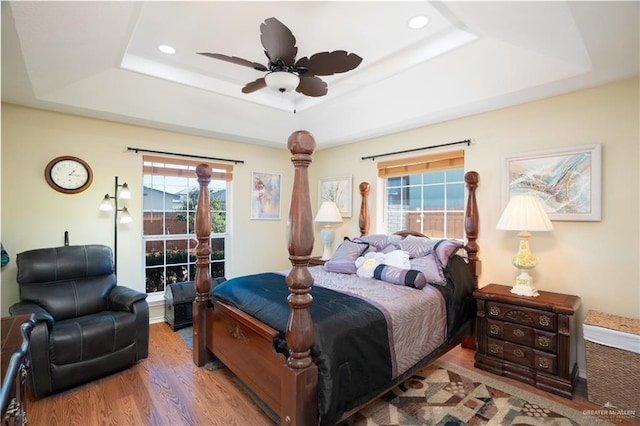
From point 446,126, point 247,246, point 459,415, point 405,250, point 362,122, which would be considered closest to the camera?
point 459,415

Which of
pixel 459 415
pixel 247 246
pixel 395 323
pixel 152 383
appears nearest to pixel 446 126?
pixel 395 323

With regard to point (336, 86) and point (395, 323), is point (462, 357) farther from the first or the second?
point (336, 86)

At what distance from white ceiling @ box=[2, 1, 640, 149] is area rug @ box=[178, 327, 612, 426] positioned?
8.20 feet

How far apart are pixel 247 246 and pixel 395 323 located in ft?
9.98

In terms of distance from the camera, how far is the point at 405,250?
322 cm

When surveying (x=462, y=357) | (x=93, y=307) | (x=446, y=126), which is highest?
(x=446, y=126)

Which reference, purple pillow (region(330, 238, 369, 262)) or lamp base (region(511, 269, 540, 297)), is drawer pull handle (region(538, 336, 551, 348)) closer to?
lamp base (region(511, 269, 540, 297))

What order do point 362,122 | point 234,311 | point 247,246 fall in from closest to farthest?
point 234,311 → point 362,122 → point 247,246

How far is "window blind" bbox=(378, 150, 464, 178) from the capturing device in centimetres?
347

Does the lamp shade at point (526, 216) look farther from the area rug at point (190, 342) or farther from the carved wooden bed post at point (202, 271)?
the area rug at point (190, 342)

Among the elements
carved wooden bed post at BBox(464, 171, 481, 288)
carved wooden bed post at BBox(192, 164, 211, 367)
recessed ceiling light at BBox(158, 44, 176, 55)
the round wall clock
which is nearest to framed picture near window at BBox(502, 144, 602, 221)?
carved wooden bed post at BBox(464, 171, 481, 288)

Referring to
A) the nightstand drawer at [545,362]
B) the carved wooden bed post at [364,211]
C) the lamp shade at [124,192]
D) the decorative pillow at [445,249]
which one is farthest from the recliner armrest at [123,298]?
the nightstand drawer at [545,362]

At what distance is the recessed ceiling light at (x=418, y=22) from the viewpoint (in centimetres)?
237

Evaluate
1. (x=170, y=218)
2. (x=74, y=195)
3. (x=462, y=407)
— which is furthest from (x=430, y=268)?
(x=74, y=195)
